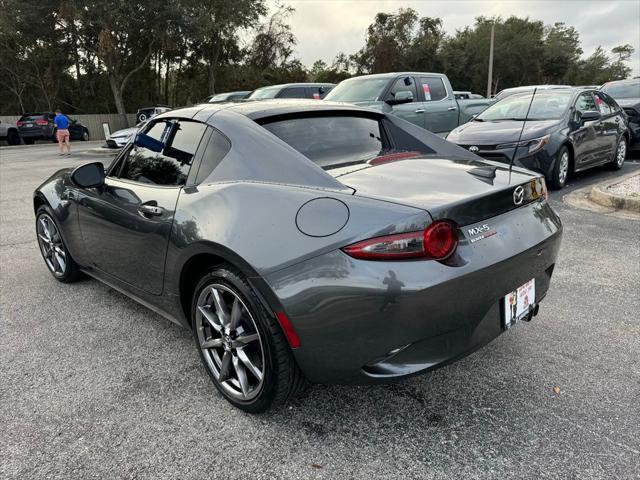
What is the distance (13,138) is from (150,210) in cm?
2785

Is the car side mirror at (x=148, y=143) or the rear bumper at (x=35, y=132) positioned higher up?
the car side mirror at (x=148, y=143)

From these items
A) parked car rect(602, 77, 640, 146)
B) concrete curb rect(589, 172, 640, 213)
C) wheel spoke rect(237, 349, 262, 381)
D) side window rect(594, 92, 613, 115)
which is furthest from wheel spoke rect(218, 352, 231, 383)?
parked car rect(602, 77, 640, 146)

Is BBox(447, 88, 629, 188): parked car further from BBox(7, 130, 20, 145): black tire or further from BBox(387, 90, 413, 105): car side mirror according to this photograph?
BBox(7, 130, 20, 145): black tire

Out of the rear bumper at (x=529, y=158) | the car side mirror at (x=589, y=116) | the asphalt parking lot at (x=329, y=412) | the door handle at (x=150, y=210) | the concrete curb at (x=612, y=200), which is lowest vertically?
the asphalt parking lot at (x=329, y=412)

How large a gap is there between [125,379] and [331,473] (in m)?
1.39

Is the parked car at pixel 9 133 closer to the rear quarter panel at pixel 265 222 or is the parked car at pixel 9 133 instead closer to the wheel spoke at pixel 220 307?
the rear quarter panel at pixel 265 222

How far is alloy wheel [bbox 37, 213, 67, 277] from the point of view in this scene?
4.23 meters

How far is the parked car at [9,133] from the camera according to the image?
25.2 m

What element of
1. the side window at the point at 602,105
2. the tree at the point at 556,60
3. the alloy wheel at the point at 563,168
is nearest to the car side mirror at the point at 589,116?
the side window at the point at 602,105

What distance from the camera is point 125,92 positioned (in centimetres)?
3512

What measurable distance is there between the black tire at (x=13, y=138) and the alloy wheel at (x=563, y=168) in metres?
26.8

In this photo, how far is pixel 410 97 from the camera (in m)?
8.73

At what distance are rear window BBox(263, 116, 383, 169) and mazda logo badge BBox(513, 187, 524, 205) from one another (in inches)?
32.5

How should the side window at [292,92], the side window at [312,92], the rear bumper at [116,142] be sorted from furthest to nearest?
the rear bumper at [116,142], the side window at [312,92], the side window at [292,92]
